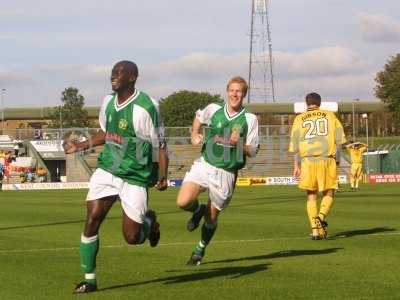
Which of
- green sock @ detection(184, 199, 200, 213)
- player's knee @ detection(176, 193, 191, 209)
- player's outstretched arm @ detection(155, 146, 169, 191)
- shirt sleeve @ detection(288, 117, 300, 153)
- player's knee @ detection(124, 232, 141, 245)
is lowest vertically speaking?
player's knee @ detection(124, 232, 141, 245)

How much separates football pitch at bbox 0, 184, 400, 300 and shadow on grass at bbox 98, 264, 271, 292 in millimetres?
10

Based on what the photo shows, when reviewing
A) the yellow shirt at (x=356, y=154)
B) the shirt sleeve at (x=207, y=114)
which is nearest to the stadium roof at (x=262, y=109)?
the yellow shirt at (x=356, y=154)

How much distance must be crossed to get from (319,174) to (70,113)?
110 metres

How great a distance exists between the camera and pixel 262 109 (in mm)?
126250

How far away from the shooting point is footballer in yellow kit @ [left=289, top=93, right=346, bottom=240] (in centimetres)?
1409

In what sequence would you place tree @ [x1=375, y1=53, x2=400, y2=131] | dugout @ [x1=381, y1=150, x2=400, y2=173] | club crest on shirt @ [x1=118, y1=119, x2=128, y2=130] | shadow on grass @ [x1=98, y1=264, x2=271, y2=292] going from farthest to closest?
tree @ [x1=375, y1=53, x2=400, y2=131] < dugout @ [x1=381, y1=150, x2=400, y2=173] < shadow on grass @ [x1=98, y1=264, x2=271, y2=292] < club crest on shirt @ [x1=118, y1=119, x2=128, y2=130]

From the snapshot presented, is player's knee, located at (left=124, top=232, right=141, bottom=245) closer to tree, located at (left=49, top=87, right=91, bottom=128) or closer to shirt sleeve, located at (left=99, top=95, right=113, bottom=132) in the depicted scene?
shirt sleeve, located at (left=99, top=95, right=113, bottom=132)

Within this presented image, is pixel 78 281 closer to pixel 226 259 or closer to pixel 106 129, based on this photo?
pixel 106 129

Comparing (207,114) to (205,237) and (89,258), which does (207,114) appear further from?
(89,258)

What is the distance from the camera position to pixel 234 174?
1080cm

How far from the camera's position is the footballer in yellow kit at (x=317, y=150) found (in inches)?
555

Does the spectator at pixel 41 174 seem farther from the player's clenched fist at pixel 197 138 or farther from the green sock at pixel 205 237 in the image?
the player's clenched fist at pixel 197 138

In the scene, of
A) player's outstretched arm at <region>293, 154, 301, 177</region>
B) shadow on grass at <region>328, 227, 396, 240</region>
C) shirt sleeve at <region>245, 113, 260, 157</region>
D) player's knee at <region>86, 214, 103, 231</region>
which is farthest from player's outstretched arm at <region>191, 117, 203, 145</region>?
shadow on grass at <region>328, 227, 396, 240</region>

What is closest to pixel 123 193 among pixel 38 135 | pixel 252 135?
pixel 252 135
